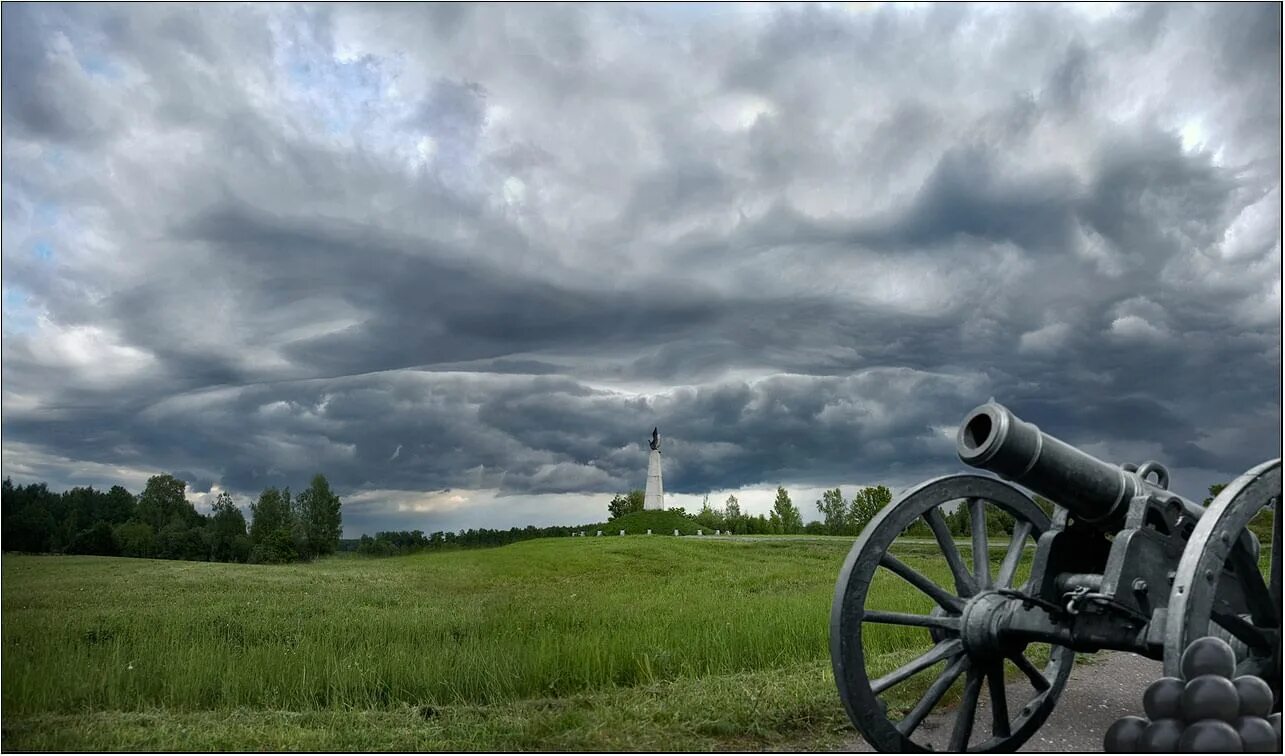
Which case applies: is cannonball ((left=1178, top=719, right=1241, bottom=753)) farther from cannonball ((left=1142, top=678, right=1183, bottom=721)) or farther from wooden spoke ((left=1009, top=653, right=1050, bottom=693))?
wooden spoke ((left=1009, top=653, right=1050, bottom=693))

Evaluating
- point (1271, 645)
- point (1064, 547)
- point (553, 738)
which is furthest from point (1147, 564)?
point (553, 738)

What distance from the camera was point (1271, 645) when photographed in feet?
20.0

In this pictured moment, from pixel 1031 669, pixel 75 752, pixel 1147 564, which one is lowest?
pixel 75 752

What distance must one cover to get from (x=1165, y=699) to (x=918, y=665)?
4.87 feet

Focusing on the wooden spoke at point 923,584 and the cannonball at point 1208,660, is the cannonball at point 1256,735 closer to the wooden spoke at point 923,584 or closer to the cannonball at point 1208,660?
the cannonball at point 1208,660

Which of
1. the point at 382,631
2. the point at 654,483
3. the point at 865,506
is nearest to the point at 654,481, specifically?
the point at 654,483

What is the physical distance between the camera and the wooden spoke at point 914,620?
5.79 m

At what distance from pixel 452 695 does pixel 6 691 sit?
3.81m

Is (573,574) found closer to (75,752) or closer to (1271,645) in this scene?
(75,752)

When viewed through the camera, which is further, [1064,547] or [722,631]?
[722,631]

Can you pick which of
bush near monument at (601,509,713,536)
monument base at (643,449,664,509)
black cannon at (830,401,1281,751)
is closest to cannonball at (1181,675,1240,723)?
black cannon at (830,401,1281,751)

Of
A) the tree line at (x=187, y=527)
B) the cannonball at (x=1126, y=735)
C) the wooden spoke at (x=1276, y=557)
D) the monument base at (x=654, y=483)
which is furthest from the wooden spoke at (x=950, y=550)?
the monument base at (x=654, y=483)

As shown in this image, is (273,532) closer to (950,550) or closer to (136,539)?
(136,539)

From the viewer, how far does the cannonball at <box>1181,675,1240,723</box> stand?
15.1 feet
